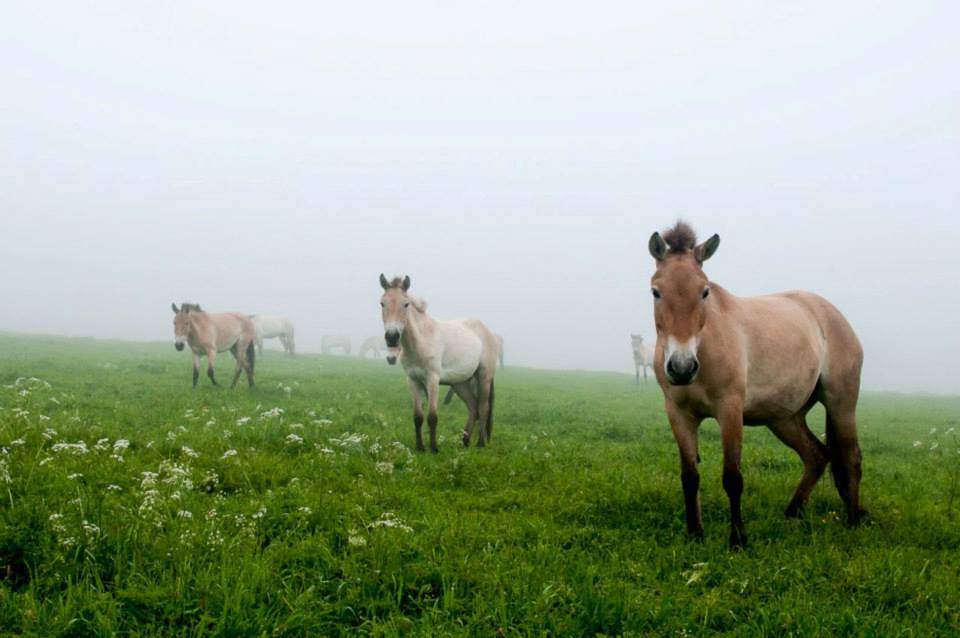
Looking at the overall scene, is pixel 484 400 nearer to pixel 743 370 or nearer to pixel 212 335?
pixel 743 370

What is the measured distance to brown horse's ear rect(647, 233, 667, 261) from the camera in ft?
17.3

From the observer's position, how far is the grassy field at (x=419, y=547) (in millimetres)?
3494

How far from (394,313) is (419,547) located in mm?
6108

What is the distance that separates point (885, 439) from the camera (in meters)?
13.9

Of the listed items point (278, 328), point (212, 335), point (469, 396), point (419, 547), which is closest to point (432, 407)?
point (469, 396)

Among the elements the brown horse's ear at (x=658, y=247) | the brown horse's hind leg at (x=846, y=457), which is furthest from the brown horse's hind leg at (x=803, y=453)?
the brown horse's ear at (x=658, y=247)

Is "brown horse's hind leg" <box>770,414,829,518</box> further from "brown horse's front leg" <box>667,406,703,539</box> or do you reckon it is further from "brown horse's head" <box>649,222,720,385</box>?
"brown horse's head" <box>649,222,720,385</box>

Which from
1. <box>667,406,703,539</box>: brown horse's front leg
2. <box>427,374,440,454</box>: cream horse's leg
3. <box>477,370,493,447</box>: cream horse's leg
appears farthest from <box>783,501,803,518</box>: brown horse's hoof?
<box>477,370,493,447</box>: cream horse's leg

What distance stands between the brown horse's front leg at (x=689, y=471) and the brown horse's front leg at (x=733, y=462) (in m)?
0.27

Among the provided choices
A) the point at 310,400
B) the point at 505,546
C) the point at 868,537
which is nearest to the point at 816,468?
the point at 868,537

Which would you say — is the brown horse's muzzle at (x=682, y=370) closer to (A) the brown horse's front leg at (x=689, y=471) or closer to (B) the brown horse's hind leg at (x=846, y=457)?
(A) the brown horse's front leg at (x=689, y=471)

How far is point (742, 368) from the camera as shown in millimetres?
5410

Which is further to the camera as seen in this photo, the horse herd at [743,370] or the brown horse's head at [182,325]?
the brown horse's head at [182,325]

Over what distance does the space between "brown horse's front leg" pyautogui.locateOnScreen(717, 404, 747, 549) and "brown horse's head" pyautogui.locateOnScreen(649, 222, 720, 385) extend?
0.64 meters
